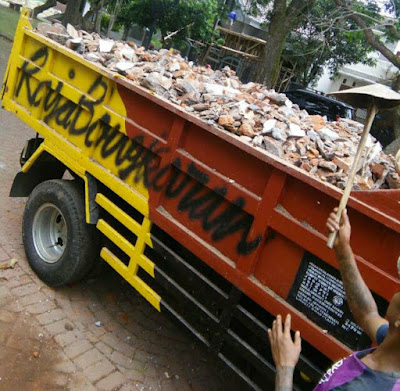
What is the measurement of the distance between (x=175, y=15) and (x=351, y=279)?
1242cm

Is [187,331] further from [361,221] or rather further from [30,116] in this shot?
[30,116]

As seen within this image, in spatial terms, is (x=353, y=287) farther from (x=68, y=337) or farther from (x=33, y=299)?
(x=33, y=299)

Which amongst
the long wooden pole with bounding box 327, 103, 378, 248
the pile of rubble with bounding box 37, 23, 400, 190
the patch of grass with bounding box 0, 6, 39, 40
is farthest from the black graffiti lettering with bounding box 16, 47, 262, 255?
the patch of grass with bounding box 0, 6, 39, 40

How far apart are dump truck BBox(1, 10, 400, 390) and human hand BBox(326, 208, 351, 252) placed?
0.31 meters

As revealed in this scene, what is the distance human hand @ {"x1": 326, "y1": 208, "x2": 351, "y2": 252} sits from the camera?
1.79 m

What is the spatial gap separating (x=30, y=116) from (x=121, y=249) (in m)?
1.60

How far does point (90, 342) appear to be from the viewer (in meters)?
3.34

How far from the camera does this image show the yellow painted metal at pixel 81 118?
10.4 ft

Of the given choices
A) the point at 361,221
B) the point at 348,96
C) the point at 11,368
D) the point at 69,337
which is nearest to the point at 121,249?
the point at 69,337

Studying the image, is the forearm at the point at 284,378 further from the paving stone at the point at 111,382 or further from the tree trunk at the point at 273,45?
the tree trunk at the point at 273,45

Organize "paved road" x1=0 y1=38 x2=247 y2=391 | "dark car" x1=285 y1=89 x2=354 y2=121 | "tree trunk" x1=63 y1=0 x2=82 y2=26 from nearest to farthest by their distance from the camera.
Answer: "paved road" x1=0 y1=38 x2=247 y2=391, "dark car" x1=285 y1=89 x2=354 y2=121, "tree trunk" x1=63 y1=0 x2=82 y2=26

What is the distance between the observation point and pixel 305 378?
7.87ft

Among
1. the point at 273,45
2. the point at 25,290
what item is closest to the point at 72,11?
the point at 273,45

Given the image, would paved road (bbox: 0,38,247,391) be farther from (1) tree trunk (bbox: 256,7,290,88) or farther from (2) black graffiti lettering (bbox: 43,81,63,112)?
(1) tree trunk (bbox: 256,7,290,88)
